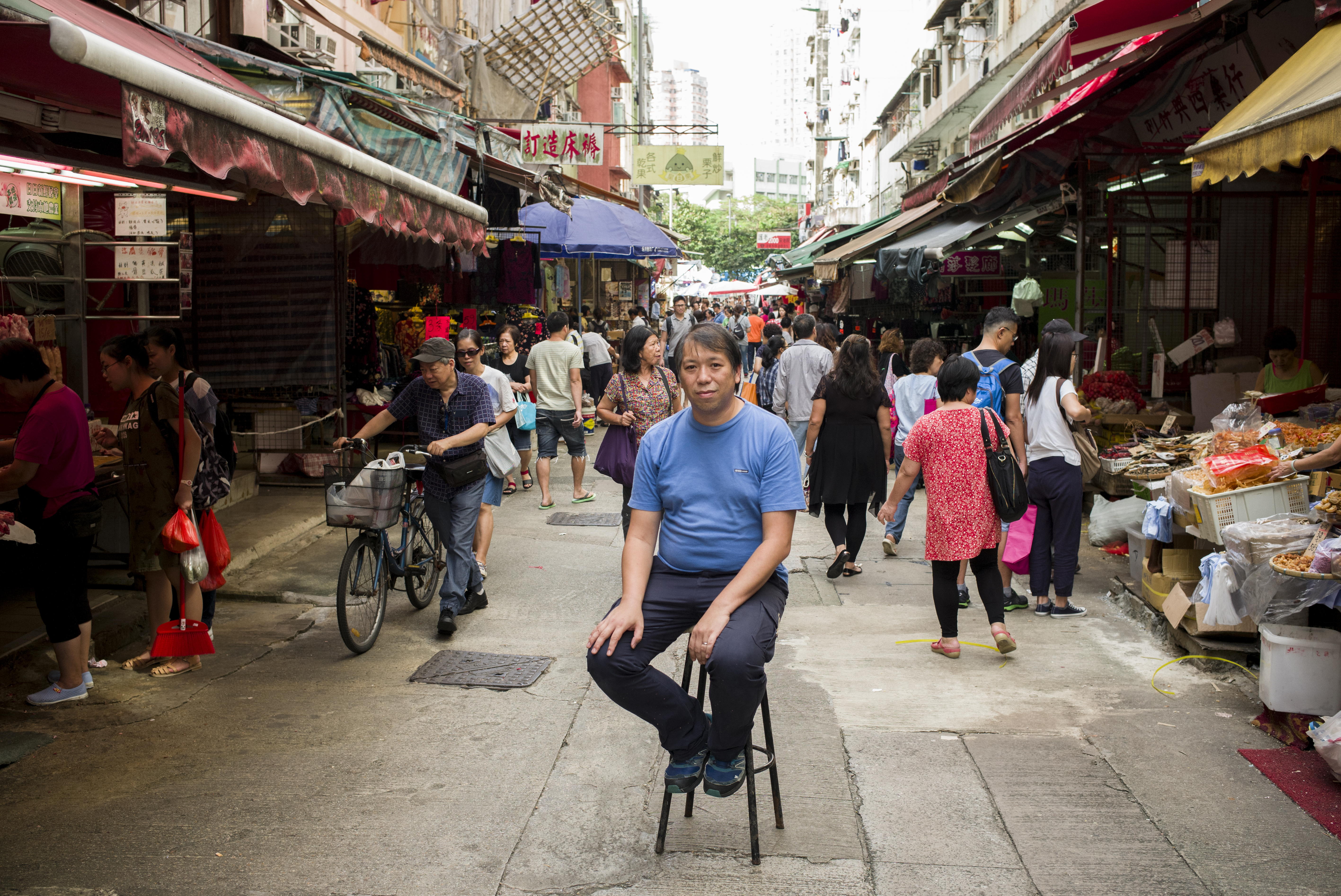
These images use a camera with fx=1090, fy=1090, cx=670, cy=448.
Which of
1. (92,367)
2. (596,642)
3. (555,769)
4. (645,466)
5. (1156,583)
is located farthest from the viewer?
(92,367)

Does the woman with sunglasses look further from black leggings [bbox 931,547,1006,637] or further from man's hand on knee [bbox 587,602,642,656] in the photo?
man's hand on knee [bbox 587,602,642,656]

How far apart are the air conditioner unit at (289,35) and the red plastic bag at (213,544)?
7.29m

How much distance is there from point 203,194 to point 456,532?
3668 mm

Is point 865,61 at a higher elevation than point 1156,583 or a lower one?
higher

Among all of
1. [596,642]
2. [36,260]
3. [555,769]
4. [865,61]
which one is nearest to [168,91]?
[596,642]

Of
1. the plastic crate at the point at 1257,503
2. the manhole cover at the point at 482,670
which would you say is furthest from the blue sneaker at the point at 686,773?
the plastic crate at the point at 1257,503

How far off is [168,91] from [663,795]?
11.0 feet

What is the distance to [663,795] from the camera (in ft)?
14.1

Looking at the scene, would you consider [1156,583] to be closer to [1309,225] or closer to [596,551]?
[1309,225]

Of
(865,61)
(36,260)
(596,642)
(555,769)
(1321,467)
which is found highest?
(865,61)

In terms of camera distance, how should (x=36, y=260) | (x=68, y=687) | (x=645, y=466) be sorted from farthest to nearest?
(x=36, y=260)
(x=68, y=687)
(x=645, y=466)

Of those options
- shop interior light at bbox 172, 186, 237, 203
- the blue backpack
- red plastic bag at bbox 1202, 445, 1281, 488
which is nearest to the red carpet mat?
red plastic bag at bbox 1202, 445, 1281, 488

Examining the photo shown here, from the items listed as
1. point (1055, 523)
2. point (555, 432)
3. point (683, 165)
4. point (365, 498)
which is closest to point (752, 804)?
point (365, 498)

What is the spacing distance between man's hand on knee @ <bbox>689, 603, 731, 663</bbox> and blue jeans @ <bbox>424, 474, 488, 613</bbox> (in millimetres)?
3469
